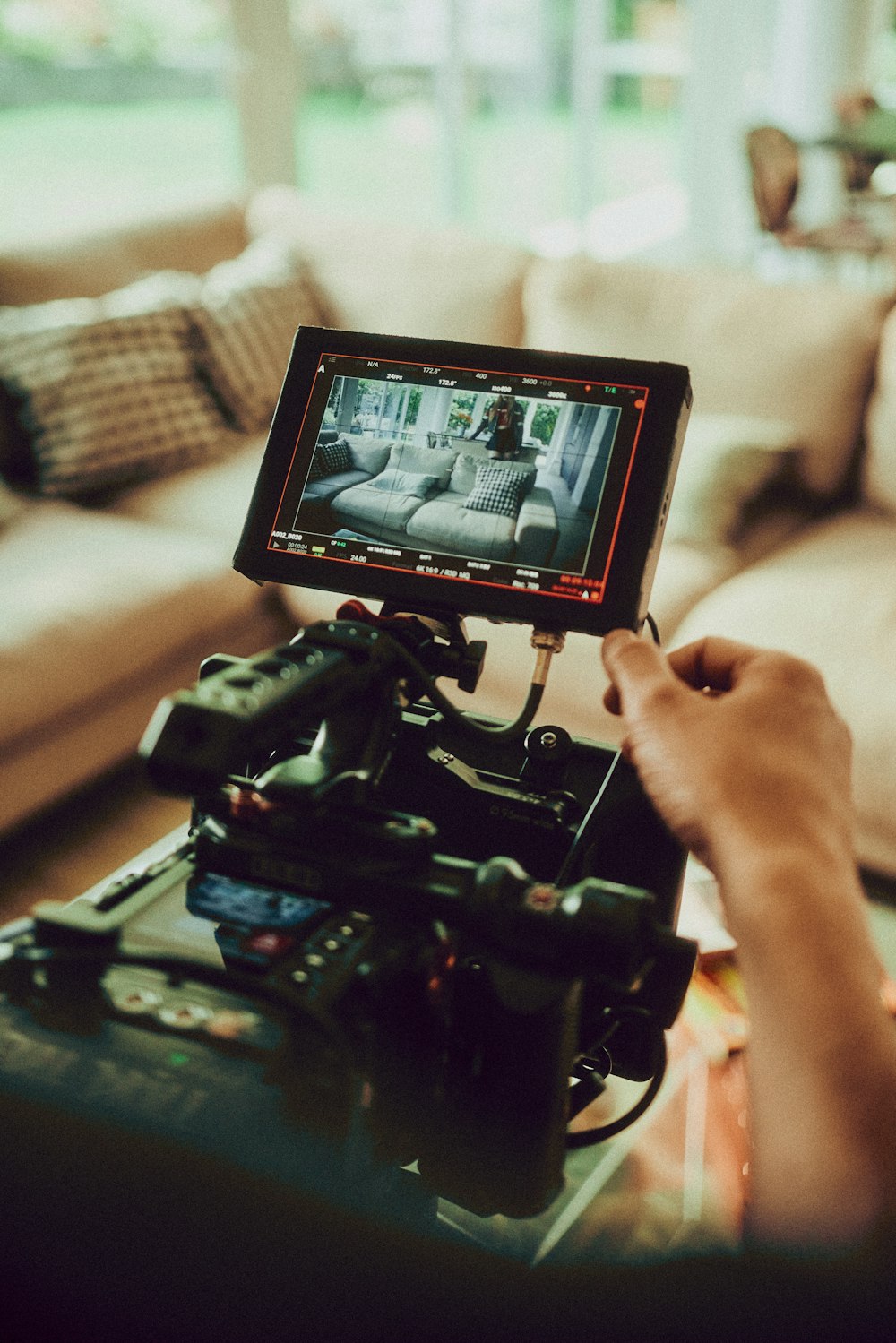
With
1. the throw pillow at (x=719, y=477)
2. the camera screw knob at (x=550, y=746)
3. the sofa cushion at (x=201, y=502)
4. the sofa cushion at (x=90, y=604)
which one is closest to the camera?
→ the camera screw knob at (x=550, y=746)

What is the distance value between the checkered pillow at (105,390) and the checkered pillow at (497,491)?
153 centimetres

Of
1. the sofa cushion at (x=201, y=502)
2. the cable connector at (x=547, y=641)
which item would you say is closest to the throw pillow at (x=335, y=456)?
the cable connector at (x=547, y=641)

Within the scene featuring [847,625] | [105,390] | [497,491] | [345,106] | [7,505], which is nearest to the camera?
[497,491]

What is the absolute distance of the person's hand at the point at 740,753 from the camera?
63 cm

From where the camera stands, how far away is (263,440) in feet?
8.46

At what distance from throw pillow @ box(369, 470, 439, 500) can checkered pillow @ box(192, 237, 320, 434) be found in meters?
1.67

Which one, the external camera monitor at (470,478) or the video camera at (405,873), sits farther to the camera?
the external camera monitor at (470,478)

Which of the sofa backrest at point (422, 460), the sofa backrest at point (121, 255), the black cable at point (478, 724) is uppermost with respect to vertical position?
the sofa backrest at point (121, 255)

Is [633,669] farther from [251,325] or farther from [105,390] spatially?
[251,325]

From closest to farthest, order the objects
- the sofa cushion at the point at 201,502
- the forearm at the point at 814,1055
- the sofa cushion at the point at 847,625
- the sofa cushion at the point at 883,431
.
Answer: the forearm at the point at 814,1055 → the sofa cushion at the point at 847,625 → the sofa cushion at the point at 883,431 → the sofa cushion at the point at 201,502

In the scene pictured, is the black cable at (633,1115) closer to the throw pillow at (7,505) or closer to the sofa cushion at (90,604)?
the sofa cushion at (90,604)

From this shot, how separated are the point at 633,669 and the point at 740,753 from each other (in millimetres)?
116

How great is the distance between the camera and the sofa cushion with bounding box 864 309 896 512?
6.95 ft

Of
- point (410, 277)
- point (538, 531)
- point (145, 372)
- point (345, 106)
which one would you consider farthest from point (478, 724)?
point (345, 106)
